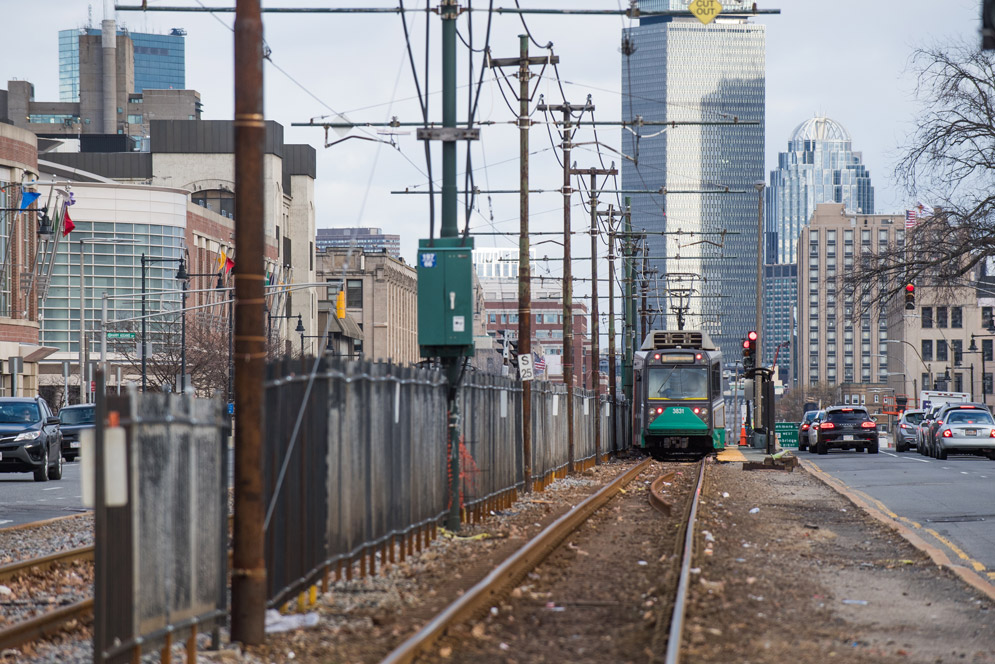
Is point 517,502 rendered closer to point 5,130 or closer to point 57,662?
point 57,662

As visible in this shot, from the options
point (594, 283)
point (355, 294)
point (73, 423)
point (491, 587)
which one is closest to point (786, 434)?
point (594, 283)

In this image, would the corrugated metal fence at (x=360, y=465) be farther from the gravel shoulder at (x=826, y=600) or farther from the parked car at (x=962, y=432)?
the parked car at (x=962, y=432)

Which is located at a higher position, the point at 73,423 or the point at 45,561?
the point at 73,423

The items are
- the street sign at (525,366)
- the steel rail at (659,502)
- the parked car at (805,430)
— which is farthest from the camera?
the parked car at (805,430)

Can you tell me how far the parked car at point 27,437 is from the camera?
28797mm

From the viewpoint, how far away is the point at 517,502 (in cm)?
2339

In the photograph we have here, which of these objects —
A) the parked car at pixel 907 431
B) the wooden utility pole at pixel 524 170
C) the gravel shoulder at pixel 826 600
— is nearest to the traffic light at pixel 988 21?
the gravel shoulder at pixel 826 600

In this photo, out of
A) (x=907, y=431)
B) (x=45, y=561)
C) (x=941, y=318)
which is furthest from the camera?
(x=941, y=318)

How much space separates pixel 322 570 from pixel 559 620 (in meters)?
1.94

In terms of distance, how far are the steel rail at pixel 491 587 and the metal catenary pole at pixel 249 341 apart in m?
1.17

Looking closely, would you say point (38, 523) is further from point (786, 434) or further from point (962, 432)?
point (786, 434)

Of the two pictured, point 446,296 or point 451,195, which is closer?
point 446,296

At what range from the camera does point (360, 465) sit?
12492mm

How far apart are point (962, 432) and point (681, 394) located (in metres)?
8.39
